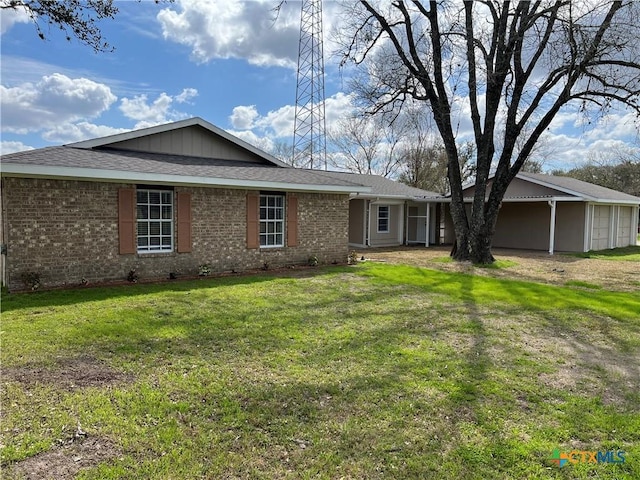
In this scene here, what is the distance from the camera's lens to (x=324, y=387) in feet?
A: 13.8

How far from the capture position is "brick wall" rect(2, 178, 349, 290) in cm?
811

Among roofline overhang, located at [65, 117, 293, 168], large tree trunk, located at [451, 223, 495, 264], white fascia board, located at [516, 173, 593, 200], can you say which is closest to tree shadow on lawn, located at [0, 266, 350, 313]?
roofline overhang, located at [65, 117, 293, 168]

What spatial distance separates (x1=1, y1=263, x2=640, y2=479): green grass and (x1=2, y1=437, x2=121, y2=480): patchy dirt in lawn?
0.07 metres

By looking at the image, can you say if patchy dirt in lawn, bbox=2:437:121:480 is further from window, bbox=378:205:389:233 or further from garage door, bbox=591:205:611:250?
garage door, bbox=591:205:611:250

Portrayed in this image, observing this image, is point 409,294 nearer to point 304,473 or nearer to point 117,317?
point 117,317

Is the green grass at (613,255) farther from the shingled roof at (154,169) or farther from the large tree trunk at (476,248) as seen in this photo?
the shingled roof at (154,169)

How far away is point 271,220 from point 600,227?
16.5m

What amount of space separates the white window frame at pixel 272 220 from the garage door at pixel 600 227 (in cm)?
1501

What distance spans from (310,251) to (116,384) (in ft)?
28.8

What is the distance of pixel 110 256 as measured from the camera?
9.19 m

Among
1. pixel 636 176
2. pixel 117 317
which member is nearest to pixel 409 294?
pixel 117 317

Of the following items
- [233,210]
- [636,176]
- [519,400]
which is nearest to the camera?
[519,400]

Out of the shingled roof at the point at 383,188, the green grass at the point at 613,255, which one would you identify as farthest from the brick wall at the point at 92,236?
the green grass at the point at 613,255

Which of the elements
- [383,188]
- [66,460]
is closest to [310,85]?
[383,188]
